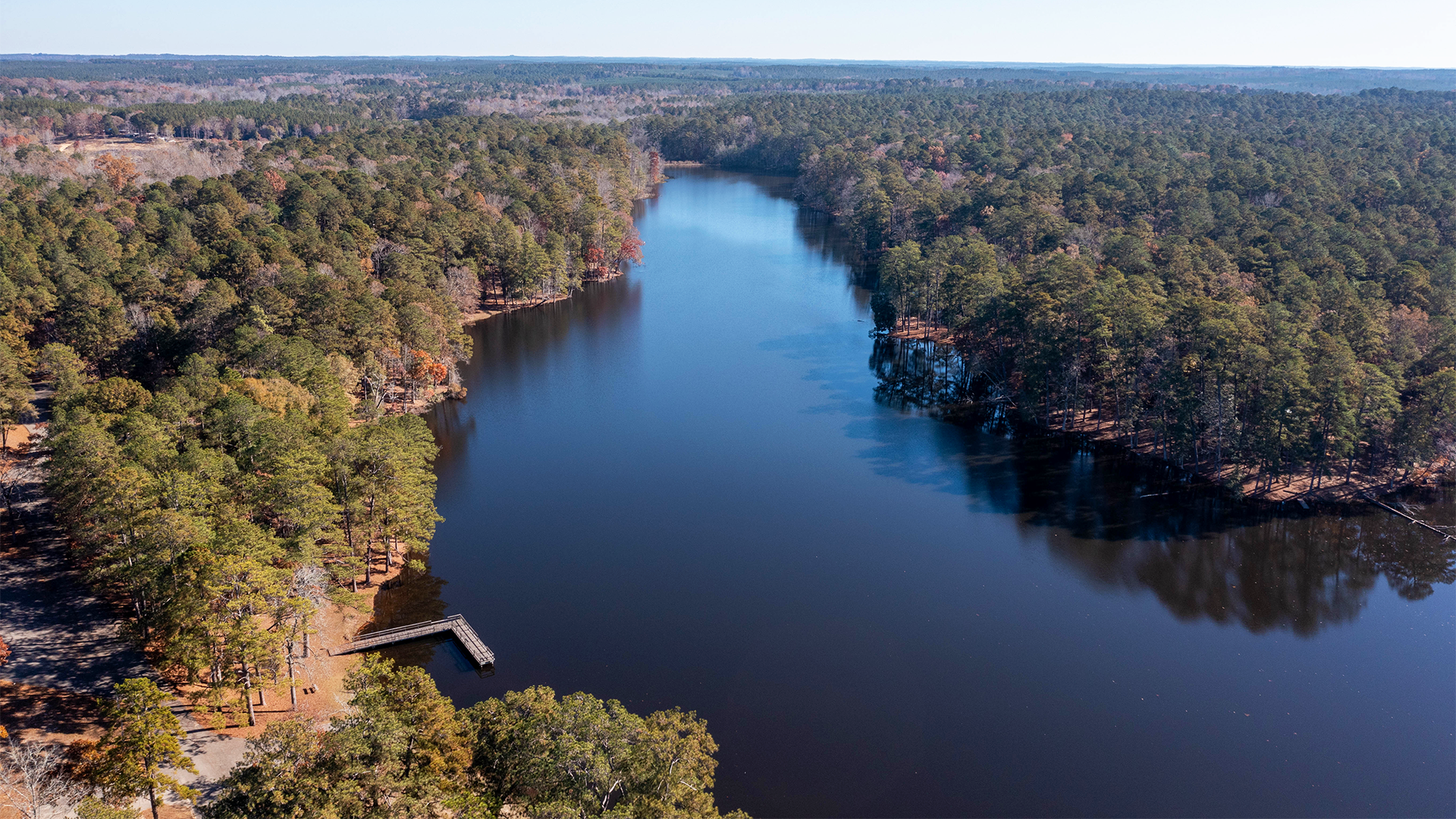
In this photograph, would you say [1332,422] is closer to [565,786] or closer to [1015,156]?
[565,786]

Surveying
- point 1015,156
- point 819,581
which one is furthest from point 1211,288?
point 1015,156

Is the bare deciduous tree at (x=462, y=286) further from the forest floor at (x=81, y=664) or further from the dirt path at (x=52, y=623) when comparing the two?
the forest floor at (x=81, y=664)

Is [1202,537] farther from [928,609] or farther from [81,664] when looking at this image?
[81,664]

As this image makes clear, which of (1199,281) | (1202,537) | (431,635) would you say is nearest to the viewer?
(431,635)

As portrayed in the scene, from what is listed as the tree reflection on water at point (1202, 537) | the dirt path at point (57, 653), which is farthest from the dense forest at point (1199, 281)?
the dirt path at point (57, 653)

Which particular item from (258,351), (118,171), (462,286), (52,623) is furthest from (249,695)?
(118,171)

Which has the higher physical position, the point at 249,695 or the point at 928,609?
the point at 249,695
